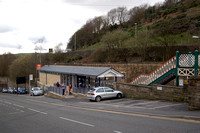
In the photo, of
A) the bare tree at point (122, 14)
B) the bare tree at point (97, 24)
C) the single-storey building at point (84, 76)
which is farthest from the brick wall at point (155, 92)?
the bare tree at point (122, 14)

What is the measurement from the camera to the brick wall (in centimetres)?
1669

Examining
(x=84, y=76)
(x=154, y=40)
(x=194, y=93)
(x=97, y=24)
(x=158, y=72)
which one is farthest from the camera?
(x=97, y=24)

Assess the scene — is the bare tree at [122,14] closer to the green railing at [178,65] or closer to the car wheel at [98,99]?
the car wheel at [98,99]

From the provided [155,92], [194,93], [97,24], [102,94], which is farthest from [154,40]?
[97,24]

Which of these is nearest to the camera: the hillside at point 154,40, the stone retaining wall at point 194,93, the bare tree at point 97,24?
the stone retaining wall at point 194,93

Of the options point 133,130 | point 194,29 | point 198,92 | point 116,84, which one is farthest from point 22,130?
point 194,29

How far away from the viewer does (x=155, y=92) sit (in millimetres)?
19062

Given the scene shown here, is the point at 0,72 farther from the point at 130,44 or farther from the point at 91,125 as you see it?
the point at 91,125

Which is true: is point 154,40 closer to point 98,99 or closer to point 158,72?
point 158,72

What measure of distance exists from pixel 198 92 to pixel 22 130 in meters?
10.4

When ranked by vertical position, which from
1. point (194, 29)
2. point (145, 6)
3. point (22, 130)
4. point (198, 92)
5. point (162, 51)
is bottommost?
point (22, 130)

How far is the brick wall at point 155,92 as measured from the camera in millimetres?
16688

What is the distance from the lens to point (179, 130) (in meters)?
8.64

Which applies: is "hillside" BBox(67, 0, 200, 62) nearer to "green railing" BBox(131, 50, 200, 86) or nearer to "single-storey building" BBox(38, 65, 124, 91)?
"single-storey building" BBox(38, 65, 124, 91)
